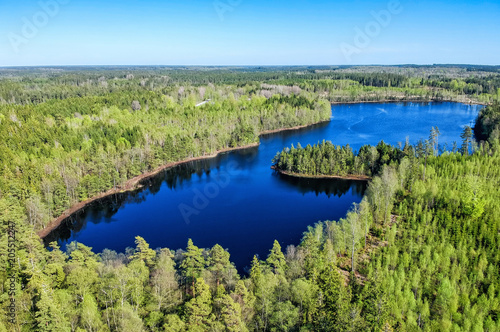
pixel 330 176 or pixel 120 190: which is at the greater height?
pixel 330 176

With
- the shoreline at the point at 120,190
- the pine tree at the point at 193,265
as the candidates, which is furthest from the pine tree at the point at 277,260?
the shoreline at the point at 120,190

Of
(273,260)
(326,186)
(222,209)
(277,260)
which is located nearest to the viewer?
(273,260)

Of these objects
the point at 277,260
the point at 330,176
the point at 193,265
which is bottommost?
the point at 330,176

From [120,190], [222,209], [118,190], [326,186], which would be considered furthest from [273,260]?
[118,190]

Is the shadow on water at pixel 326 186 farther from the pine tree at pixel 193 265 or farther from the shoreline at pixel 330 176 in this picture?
the pine tree at pixel 193 265

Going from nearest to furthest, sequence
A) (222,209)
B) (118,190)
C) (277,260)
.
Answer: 1. (277,260)
2. (222,209)
3. (118,190)

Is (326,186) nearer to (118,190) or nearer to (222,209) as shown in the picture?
(222,209)

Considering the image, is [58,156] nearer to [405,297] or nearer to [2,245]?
[2,245]
